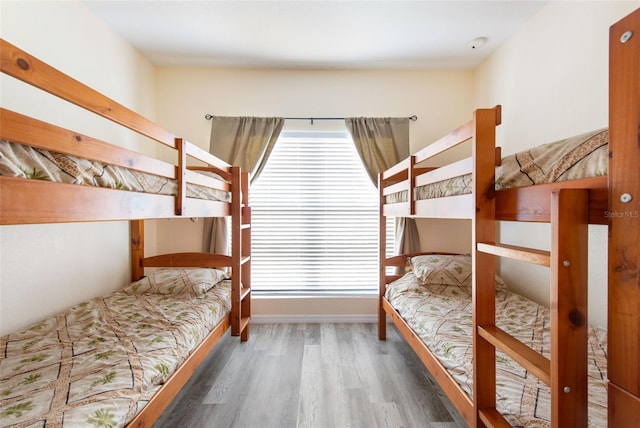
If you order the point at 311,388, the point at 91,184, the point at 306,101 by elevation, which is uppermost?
the point at 306,101

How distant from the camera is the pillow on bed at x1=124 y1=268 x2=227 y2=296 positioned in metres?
2.12

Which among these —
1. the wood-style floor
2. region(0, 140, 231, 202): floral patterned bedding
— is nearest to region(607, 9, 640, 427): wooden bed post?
the wood-style floor

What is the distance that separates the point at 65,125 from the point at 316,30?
1952mm

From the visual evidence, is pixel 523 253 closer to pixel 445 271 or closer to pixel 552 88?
pixel 445 271

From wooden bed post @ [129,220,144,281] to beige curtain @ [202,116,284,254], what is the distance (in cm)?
55

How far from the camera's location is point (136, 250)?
2506 mm

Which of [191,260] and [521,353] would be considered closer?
[521,353]

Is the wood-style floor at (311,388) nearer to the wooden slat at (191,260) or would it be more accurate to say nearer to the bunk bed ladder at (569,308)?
the wooden slat at (191,260)

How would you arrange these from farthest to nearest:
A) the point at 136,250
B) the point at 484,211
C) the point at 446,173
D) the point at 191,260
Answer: the point at 136,250, the point at 191,260, the point at 446,173, the point at 484,211

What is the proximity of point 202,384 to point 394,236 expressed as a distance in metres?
2.11

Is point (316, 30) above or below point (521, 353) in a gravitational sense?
above

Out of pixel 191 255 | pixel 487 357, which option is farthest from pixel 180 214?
pixel 487 357

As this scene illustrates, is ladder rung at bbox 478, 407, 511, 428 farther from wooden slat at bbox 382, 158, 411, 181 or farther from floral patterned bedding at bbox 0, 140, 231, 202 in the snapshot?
floral patterned bedding at bbox 0, 140, 231, 202

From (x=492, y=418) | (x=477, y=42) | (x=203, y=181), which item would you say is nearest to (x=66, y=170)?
(x=203, y=181)
